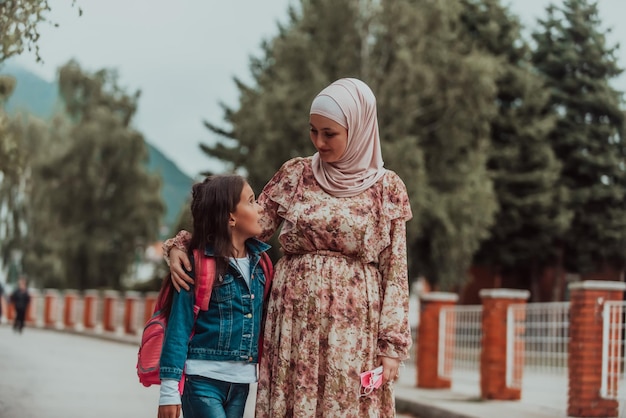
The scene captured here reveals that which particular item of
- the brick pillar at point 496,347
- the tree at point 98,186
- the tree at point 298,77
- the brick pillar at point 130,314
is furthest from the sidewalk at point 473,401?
the tree at point 98,186

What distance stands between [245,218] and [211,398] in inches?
28.0

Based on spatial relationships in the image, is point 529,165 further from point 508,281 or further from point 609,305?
point 609,305

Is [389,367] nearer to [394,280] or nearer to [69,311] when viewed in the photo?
[394,280]

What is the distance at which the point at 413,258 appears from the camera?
33031 millimetres

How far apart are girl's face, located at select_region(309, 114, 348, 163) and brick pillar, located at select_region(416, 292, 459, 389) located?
11434 mm

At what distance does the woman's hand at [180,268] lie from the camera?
4.13 metres

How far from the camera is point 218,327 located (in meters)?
4.17

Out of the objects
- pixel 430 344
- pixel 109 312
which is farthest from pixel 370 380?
pixel 109 312

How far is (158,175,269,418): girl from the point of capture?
409 cm

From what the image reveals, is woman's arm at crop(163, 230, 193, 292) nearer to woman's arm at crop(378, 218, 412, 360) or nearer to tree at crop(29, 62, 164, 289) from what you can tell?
woman's arm at crop(378, 218, 412, 360)

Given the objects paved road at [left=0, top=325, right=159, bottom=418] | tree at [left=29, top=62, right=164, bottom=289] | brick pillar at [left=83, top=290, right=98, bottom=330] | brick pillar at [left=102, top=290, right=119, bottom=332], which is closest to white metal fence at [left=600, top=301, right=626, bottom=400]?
paved road at [left=0, top=325, right=159, bottom=418]

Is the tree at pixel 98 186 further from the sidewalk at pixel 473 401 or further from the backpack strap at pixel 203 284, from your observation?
the backpack strap at pixel 203 284

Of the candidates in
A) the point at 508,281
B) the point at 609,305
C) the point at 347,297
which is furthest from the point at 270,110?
the point at 347,297

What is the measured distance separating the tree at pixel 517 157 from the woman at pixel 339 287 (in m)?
29.6
